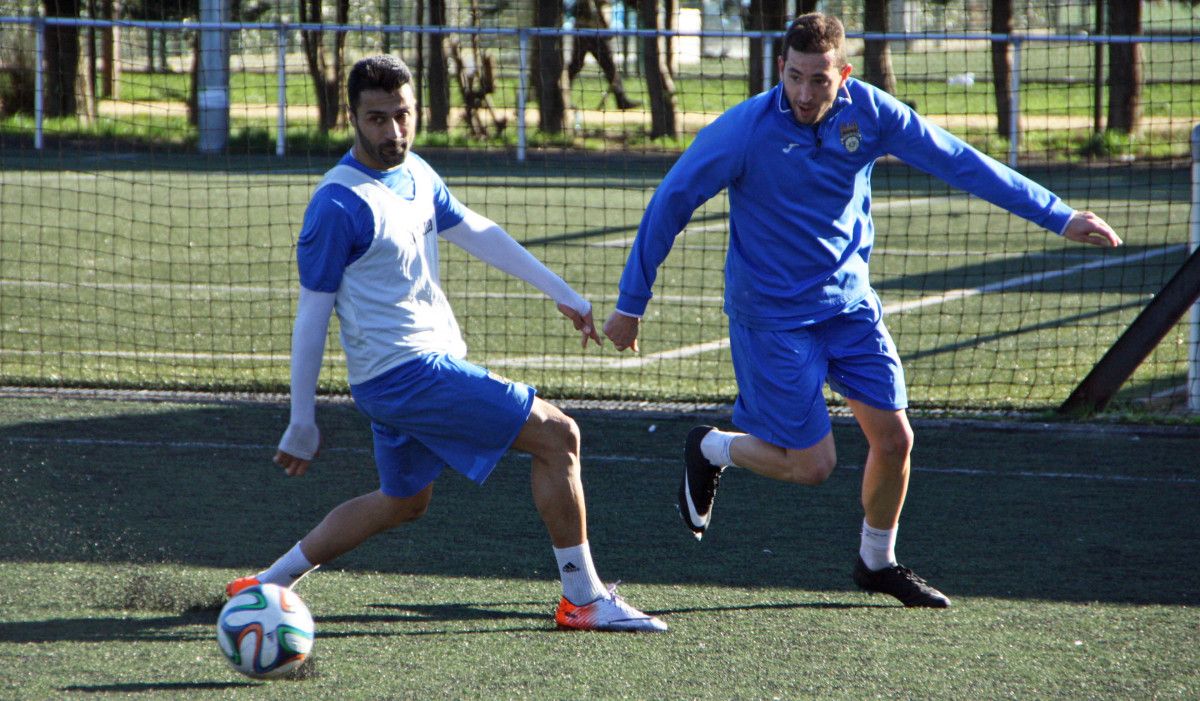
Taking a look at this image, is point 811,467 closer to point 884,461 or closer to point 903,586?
point 884,461

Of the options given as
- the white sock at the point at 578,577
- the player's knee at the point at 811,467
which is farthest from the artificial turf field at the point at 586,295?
the white sock at the point at 578,577

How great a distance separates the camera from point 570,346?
31.3 feet

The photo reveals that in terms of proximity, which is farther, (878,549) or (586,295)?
(586,295)

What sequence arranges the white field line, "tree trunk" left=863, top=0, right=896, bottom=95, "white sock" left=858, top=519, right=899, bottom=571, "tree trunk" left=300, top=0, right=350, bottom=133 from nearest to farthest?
"white sock" left=858, top=519, right=899, bottom=571, the white field line, "tree trunk" left=300, top=0, right=350, bottom=133, "tree trunk" left=863, top=0, right=896, bottom=95

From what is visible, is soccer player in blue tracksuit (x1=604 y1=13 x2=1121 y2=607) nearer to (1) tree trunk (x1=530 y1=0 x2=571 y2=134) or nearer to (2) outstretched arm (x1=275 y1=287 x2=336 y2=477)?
(2) outstretched arm (x1=275 y1=287 x2=336 y2=477)

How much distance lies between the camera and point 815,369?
470 cm

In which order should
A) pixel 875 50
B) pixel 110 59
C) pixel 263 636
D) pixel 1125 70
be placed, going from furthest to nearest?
1. pixel 110 59
2. pixel 875 50
3. pixel 1125 70
4. pixel 263 636

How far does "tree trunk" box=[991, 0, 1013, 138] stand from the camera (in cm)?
2064

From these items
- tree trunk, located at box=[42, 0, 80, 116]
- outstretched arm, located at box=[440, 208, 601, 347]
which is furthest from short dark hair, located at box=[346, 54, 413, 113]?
tree trunk, located at box=[42, 0, 80, 116]

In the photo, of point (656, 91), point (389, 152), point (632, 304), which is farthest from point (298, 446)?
point (656, 91)

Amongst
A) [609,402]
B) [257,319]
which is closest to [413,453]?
[609,402]

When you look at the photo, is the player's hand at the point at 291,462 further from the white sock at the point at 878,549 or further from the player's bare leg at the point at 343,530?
the white sock at the point at 878,549

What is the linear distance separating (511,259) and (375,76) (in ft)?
2.64

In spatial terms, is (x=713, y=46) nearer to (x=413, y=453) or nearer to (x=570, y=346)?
(x=570, y=346)
